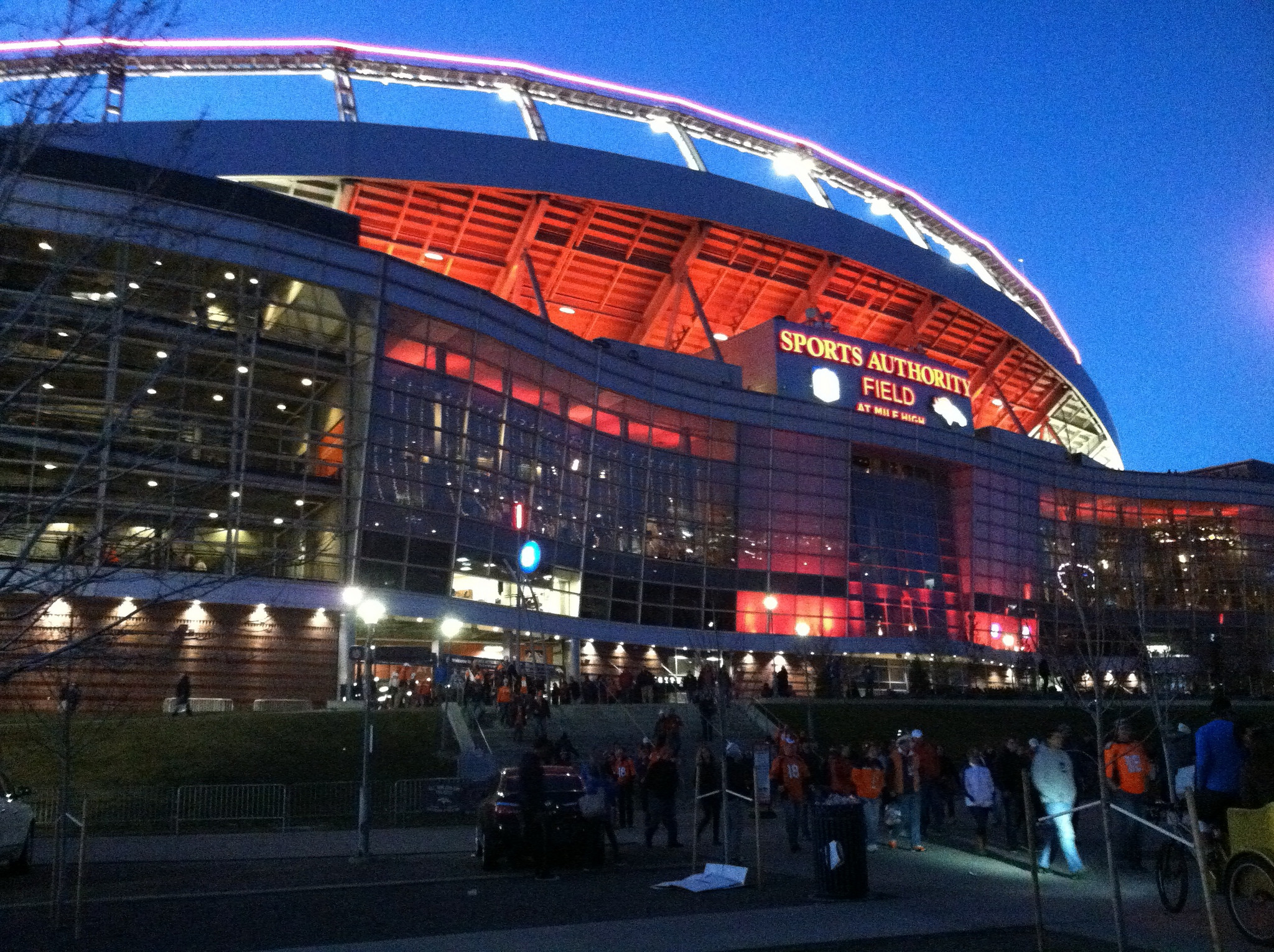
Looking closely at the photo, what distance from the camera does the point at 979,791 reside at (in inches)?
701

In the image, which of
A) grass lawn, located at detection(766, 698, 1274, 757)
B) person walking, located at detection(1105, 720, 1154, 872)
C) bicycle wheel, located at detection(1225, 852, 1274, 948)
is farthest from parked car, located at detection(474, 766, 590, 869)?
grass lawn, located at detection(766, 698, 1274, 757)

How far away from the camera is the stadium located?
131ft

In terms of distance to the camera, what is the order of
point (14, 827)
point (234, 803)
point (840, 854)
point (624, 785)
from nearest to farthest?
point (840, 854) → point (14, 827) → point (624, 785) → point (234, 803)

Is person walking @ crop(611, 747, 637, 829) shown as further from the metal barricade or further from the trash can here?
the trash can

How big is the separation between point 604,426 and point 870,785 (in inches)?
1496

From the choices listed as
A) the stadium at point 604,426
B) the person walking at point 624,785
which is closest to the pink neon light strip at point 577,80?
the stadium at point 604,426

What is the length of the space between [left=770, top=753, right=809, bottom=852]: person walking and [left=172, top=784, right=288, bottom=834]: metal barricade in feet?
31.9

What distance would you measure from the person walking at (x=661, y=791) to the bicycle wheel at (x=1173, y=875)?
25.6 feet

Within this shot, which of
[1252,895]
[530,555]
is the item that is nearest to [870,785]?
[1252,895]

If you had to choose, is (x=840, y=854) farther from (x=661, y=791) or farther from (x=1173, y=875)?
(x=661, y=791)

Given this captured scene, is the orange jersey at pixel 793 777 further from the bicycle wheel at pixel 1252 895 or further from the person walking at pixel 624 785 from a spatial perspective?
the bicycle wheel at pixel 1252 895

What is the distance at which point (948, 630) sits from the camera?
65.8 meters

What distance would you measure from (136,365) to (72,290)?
29.1 metres

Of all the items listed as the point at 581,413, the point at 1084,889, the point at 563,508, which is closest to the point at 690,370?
the point at 581,413
